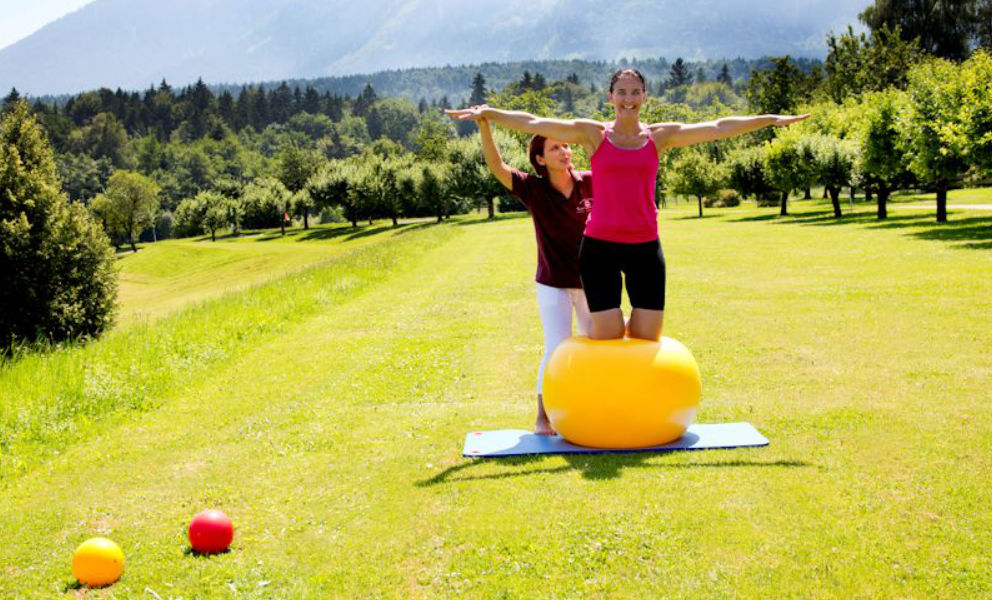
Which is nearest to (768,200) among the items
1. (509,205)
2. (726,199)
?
(726,199)

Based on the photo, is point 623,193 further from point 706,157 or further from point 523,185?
point 706,157

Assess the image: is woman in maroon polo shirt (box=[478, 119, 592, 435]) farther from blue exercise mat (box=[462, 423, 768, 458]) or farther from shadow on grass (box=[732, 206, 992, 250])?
shadow on grass (box=[732, 206, 992, 250])

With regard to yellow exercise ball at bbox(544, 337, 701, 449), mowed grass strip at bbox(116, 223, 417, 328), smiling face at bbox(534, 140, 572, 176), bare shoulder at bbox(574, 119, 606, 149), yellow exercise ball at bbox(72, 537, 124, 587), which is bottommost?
mowed grass strip at bbox(116, 223, 417, 328)

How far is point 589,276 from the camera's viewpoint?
7277 mm

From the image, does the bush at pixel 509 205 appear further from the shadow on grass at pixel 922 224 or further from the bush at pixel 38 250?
the bush at pixel 38 250

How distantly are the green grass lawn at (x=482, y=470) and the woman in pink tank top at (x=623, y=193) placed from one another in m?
1.39

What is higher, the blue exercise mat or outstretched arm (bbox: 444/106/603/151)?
outstretched arm (bbox: 444/106/603/151)

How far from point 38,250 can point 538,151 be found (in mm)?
22603

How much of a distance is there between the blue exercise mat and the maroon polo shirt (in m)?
1.55

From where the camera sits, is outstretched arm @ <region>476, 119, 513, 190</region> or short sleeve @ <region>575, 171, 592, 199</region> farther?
short sleeve @ <region>575, 171, 592, 199</region>

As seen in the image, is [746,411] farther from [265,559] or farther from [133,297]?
[133,297]

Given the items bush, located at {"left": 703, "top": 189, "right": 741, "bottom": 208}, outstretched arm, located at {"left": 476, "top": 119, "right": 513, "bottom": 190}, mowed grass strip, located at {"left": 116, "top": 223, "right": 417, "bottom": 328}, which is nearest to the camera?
outstretched arm, located at {"left": 476, "top": 119, "right": 513, "bottom": 190}

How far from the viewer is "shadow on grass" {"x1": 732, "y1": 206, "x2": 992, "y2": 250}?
27.3m

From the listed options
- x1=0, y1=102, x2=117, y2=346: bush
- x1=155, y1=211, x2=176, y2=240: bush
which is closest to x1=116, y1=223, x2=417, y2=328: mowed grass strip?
x1=0, y1=102, x2=117, y2=346: bush
